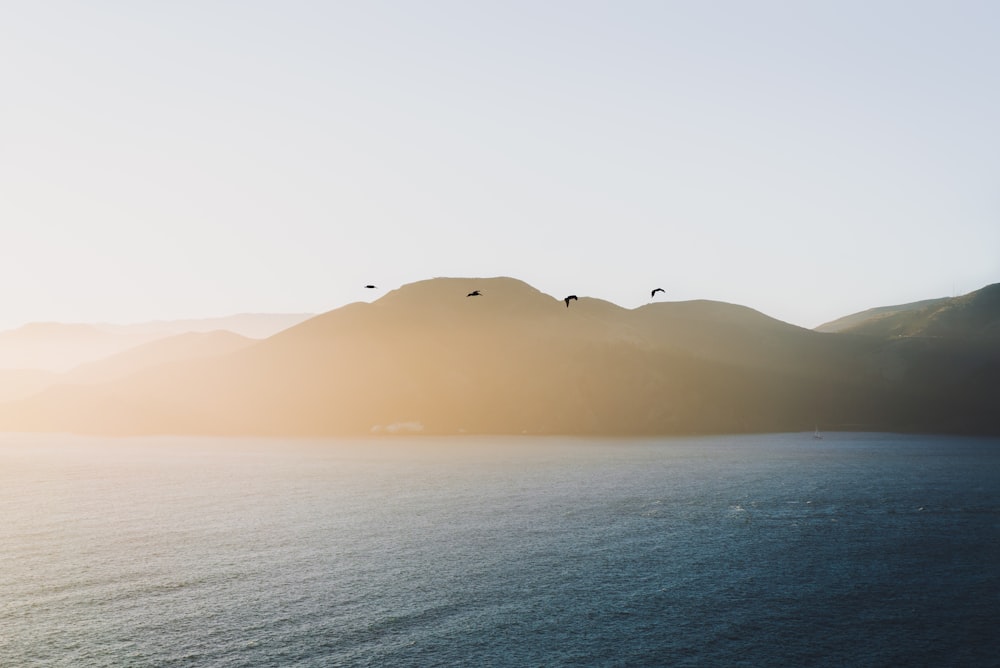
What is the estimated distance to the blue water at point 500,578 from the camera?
2349 inches

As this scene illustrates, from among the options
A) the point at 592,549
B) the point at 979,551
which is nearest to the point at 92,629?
the point at 592,549

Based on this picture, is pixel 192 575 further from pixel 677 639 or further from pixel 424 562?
pixel 677 639

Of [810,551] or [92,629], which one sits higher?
[92,629]

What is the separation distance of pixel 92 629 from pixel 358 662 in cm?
2511

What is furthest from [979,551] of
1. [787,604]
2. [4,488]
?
[4,488]

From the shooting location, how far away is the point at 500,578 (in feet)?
263

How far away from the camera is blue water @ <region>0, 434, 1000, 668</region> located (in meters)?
59.7

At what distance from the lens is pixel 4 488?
15988 centimetres

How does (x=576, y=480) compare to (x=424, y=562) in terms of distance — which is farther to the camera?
(x=576, y=480)

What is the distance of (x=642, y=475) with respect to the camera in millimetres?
180125

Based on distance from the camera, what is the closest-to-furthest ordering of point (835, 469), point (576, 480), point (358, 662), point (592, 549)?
point (358, 662) < point (592, 549) < point (576, 480) < point (835, 469)

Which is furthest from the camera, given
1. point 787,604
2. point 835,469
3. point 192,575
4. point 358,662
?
Answer: point 835,469

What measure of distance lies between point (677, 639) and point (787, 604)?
17294mm

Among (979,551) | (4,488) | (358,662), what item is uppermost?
(4,488)
